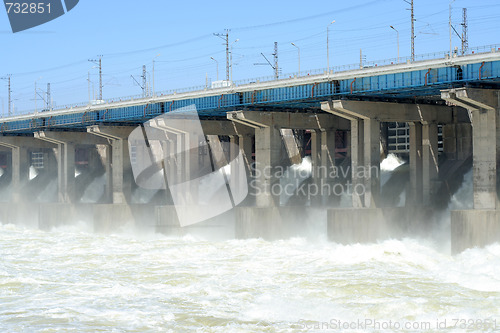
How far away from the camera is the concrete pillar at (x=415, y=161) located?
56.9 metres

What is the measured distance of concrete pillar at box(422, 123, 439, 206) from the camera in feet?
185

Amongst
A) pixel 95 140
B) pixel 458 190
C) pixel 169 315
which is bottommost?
pixel 169 315

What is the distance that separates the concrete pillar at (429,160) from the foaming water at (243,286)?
6467 mm

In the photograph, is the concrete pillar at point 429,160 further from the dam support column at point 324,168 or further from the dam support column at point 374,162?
the dam support column at point 324,168

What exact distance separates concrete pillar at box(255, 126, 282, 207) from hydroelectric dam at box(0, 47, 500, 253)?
10 cm

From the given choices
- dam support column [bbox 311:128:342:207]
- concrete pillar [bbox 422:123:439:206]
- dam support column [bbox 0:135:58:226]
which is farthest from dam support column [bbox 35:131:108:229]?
concrete pillar [bbox 422:123:439:206]

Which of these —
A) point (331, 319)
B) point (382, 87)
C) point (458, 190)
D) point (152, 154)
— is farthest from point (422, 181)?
point (152, 154)

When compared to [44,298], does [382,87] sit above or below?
above

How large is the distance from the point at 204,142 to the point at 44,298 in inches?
1694

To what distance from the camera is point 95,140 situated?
84500 millimetres

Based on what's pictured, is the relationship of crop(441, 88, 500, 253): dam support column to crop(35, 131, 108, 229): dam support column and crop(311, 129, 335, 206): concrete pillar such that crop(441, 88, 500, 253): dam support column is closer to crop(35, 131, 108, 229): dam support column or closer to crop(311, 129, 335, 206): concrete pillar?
crop(311, 129, 335, 206): concrete pillar

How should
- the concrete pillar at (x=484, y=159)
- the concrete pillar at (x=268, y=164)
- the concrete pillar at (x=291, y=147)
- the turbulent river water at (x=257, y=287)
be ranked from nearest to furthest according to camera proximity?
the turbulent river water at (x=257, y=287)
the concrete pillar at (x=484, y=159)
the concrete pillar at (x=268, y=164)
the concrete pillar at (x=291, y=147)

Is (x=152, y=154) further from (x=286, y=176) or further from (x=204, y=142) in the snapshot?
(x=286, y=176)

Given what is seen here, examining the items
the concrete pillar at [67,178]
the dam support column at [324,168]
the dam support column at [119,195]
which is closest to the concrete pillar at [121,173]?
the dam support column at [119,195]
